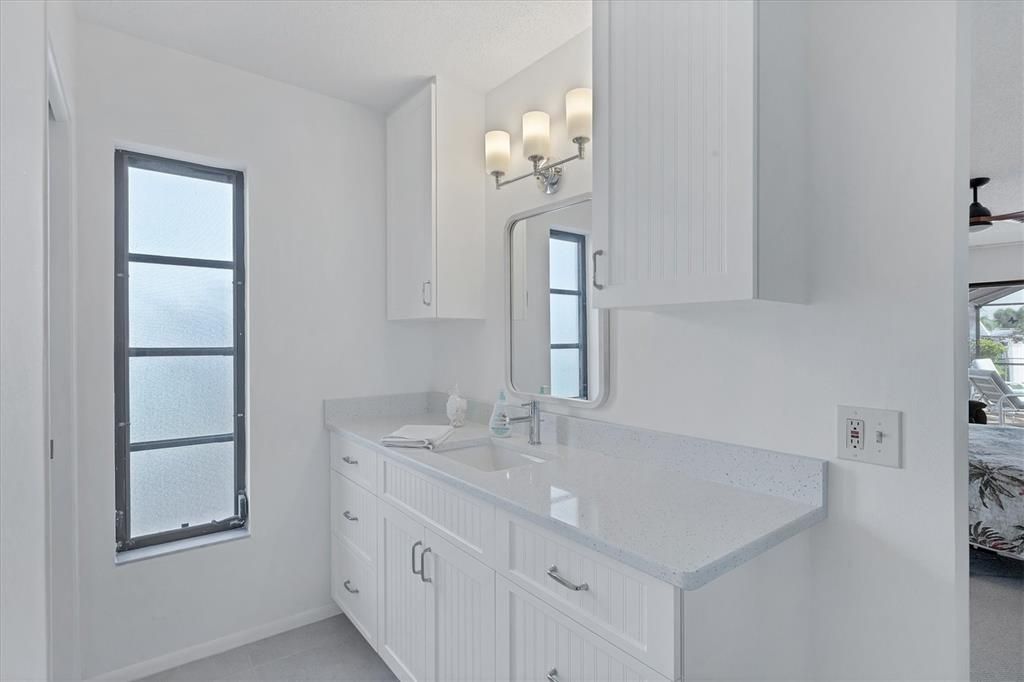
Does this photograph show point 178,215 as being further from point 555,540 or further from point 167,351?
point 555,540

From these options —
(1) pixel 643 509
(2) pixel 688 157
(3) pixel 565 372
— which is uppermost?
(2) pixel 688 157

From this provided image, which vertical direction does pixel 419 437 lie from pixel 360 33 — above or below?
below

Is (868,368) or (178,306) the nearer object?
(868,368)

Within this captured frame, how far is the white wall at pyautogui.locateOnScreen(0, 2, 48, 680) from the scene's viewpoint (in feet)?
2.67

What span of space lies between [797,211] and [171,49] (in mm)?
2415

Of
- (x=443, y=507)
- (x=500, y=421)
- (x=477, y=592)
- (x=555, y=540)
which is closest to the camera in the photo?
(x=555, y=540)

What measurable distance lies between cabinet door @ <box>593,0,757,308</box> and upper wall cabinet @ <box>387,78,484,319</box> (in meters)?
1.03

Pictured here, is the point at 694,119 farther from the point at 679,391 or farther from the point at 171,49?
the point at 171,49

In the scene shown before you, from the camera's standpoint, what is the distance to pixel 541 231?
209 cm

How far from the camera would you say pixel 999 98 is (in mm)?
2367

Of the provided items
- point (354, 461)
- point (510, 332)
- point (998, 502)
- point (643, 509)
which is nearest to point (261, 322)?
point (354, 461)

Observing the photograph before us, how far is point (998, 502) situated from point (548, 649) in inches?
122

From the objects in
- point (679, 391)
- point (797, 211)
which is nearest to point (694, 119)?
point (797, 211)

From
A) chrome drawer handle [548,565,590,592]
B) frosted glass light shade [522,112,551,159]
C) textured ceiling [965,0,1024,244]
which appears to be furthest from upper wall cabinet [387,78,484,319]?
textured ceiling [965,0,1024,244]
